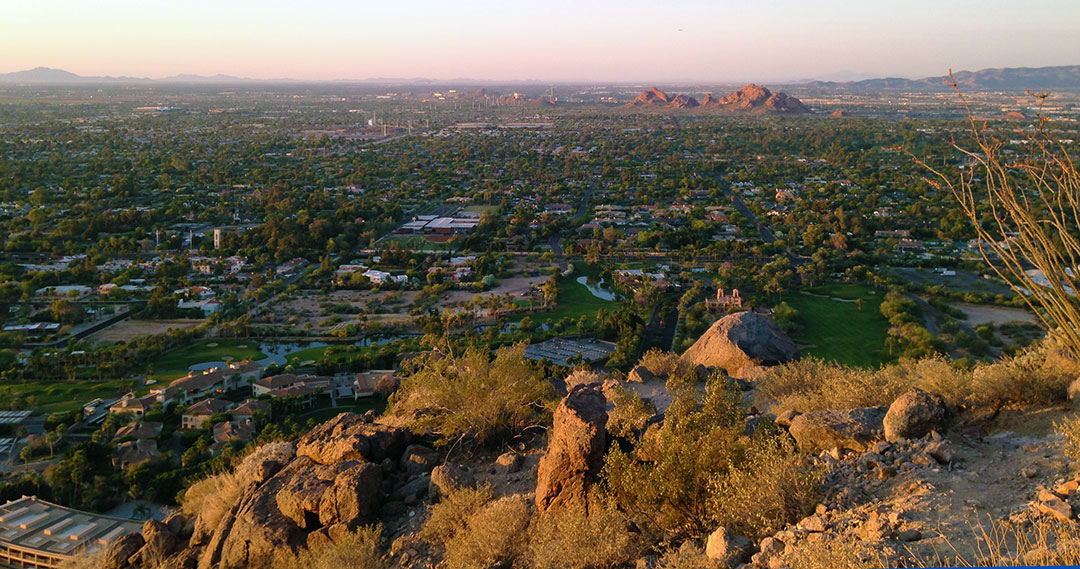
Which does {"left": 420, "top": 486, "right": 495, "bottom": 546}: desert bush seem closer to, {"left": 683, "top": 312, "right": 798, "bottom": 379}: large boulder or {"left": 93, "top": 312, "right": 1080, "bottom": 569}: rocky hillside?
{"left": 93, "top": 312, "right": 1080, "bottom": 569}: rocky hillside

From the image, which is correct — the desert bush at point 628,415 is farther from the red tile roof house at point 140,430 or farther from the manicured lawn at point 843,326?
the manicured lawn at point 843,326

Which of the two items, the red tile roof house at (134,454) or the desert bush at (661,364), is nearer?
the desert bush at (661,364)

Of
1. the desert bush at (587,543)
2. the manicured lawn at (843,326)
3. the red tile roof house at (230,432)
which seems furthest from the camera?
the manicured lawn at (843,326)

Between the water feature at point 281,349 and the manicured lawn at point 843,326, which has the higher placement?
the manicured lawn at point 843,326

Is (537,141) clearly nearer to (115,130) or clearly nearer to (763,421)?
(115,130)

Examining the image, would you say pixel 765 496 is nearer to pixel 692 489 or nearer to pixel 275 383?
pixel 692 489

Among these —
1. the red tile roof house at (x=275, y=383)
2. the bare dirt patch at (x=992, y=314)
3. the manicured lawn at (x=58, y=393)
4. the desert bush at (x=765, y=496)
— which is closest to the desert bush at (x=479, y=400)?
the desert bush at (x=765, y=496)

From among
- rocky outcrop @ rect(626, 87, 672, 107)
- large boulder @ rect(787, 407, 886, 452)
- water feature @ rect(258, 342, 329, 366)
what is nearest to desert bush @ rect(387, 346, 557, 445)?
large boulder @ rect(787, 407, 886, 452)
